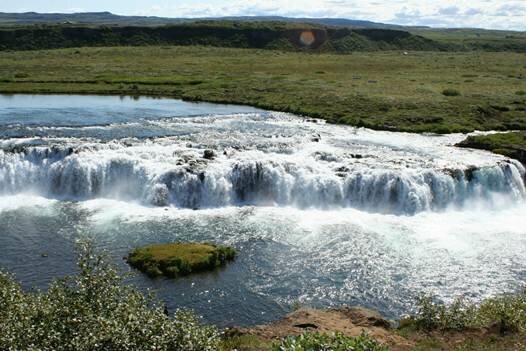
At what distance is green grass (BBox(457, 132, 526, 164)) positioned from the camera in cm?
5916

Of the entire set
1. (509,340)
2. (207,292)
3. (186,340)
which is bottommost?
(207,292)

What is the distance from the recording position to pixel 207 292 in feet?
112

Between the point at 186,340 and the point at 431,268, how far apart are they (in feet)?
83.4

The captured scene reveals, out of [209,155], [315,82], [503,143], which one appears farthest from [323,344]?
[315,82]

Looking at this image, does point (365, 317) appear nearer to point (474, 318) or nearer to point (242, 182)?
point (474, 318)

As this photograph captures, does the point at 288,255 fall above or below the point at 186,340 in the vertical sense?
below

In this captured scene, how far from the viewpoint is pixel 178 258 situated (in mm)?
36875

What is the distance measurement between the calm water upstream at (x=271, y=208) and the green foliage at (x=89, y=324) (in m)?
13.0

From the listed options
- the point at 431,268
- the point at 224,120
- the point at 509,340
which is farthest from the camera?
the point at 224,120

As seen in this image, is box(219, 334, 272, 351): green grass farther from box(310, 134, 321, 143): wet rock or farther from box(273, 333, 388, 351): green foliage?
box(310, 134, 321, 143): wet rock

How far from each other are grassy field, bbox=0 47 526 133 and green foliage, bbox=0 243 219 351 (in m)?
58.4

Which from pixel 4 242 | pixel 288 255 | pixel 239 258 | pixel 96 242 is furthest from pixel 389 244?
pixel 4 242

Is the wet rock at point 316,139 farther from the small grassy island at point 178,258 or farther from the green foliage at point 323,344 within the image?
the green foliage at point 323,344

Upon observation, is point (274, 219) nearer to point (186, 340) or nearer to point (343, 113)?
point (186, 340)
